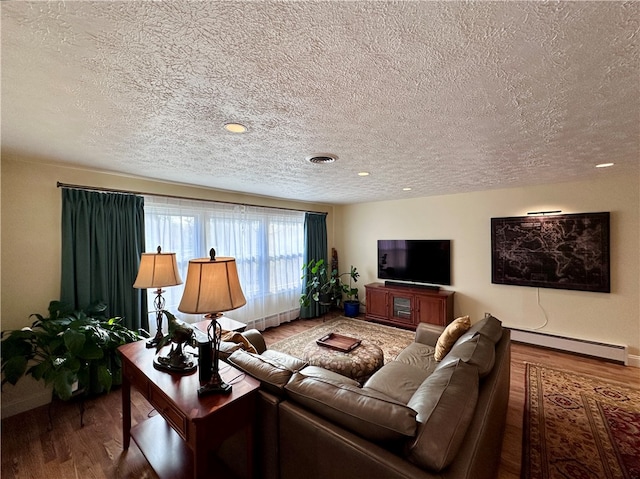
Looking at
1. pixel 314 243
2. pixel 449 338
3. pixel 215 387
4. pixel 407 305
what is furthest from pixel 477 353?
pixel 314 243

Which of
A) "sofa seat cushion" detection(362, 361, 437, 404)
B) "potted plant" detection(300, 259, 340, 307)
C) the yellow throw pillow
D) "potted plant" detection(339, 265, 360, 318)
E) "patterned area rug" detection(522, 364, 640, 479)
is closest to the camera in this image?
"patterned area rug" detection(522, 364, 640, 479)

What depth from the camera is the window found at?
11.1ft

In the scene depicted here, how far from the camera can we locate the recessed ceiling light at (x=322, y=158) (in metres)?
2.34

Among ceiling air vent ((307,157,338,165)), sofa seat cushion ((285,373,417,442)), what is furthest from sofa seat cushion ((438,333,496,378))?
ceiling air vent ((307,157,338,165))

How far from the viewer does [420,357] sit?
2.53 meters

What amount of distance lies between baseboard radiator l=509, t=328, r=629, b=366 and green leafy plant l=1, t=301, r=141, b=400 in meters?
4.94

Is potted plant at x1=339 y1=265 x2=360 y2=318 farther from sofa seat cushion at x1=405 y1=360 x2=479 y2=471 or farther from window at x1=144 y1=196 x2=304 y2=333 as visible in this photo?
sofa seat cushion at x1=405 y1=360 x2=479 y2=471

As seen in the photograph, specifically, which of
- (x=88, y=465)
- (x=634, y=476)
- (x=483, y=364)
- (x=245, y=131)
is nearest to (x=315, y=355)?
(x=483, y=364)

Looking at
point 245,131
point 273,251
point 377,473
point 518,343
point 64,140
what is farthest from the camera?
point 273,251

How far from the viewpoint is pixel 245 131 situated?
179 centimetres

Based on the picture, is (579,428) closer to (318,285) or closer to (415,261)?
(415,261)

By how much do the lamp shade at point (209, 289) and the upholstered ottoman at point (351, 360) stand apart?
55.4 inches

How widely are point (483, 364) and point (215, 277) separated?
5.59 feet

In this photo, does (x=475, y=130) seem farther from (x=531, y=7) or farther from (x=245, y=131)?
Result: (x=245, y=131)
